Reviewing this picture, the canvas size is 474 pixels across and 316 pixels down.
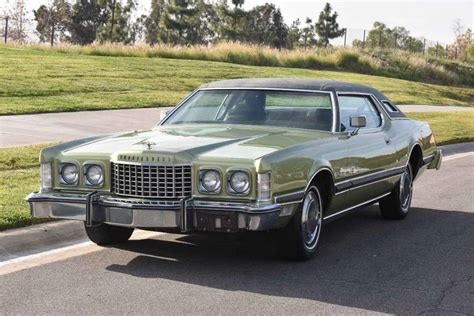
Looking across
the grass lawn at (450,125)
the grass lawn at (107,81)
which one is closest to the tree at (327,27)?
the grass lawn at (107,81)

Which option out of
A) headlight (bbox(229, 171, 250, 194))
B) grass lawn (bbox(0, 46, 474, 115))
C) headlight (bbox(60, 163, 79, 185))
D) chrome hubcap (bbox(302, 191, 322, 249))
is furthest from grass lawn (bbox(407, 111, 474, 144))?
headlight (bbox(60, 163, 79, 185))

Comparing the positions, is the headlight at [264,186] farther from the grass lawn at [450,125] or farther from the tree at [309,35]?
the tree at [309,35]

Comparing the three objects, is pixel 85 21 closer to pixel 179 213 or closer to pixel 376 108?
pixel 376 108

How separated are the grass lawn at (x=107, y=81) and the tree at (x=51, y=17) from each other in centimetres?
4572

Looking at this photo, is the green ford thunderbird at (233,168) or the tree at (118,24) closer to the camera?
the green ford thunderbird at (233,168)

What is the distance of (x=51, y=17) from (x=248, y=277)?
7306 cm

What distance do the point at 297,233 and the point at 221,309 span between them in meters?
1.37

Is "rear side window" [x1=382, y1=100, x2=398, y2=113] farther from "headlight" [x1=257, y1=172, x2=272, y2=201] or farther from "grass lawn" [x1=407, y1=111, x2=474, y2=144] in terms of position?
"grass lawn" [x1=407, y1=111, x2=474, y2=144]

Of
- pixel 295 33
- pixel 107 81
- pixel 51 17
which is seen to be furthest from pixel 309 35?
pixel 107 81

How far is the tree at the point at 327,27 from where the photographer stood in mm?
81000

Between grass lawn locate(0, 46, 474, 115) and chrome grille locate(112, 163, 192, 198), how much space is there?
456 inches

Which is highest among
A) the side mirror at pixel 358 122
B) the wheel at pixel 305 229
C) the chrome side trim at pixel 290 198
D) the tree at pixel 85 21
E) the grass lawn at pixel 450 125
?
the tree at pixel 85 21

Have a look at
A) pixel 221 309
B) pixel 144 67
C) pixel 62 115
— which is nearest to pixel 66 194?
pixel 221 309

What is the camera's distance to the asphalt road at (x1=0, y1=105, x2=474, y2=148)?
14148 millimetres
